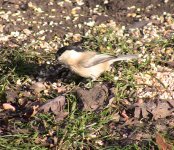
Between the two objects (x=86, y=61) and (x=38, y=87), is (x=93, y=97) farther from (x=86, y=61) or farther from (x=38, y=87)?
(x=38, y=87)

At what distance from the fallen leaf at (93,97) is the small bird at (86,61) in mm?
171

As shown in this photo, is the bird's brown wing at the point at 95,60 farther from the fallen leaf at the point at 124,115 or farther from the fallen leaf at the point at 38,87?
the fallen leaf at the point at 124,115

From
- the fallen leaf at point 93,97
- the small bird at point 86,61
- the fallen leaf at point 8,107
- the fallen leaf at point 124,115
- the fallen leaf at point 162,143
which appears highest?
the small bird at point 86,61

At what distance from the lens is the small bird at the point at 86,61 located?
471cm

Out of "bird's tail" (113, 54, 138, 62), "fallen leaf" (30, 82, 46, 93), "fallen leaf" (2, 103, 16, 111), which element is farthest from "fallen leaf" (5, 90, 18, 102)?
"bird's tail" (113, 54, 138, 62)

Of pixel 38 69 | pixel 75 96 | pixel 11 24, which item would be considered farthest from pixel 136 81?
pixel 11 24

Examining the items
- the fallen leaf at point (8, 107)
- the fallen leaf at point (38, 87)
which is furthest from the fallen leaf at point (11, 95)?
the fallen leaf at point (38, 87)

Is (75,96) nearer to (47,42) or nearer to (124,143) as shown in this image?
(124,143)

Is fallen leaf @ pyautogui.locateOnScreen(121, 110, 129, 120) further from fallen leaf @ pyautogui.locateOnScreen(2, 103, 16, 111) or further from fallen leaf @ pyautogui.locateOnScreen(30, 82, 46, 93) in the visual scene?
fallen leaf @ pyautogui.locateOnScreen(2, 103, 16, 111)

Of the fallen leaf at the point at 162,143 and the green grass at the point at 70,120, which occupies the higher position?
the green grass at the point at 70,120

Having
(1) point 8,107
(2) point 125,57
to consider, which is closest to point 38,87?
(1) point 8,107

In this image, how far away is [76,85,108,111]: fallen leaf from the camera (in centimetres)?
451

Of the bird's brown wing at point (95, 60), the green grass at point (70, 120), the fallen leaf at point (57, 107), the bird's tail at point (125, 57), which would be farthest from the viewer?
the bird's tail at point (125, 57)

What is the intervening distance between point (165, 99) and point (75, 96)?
32.4 inches
